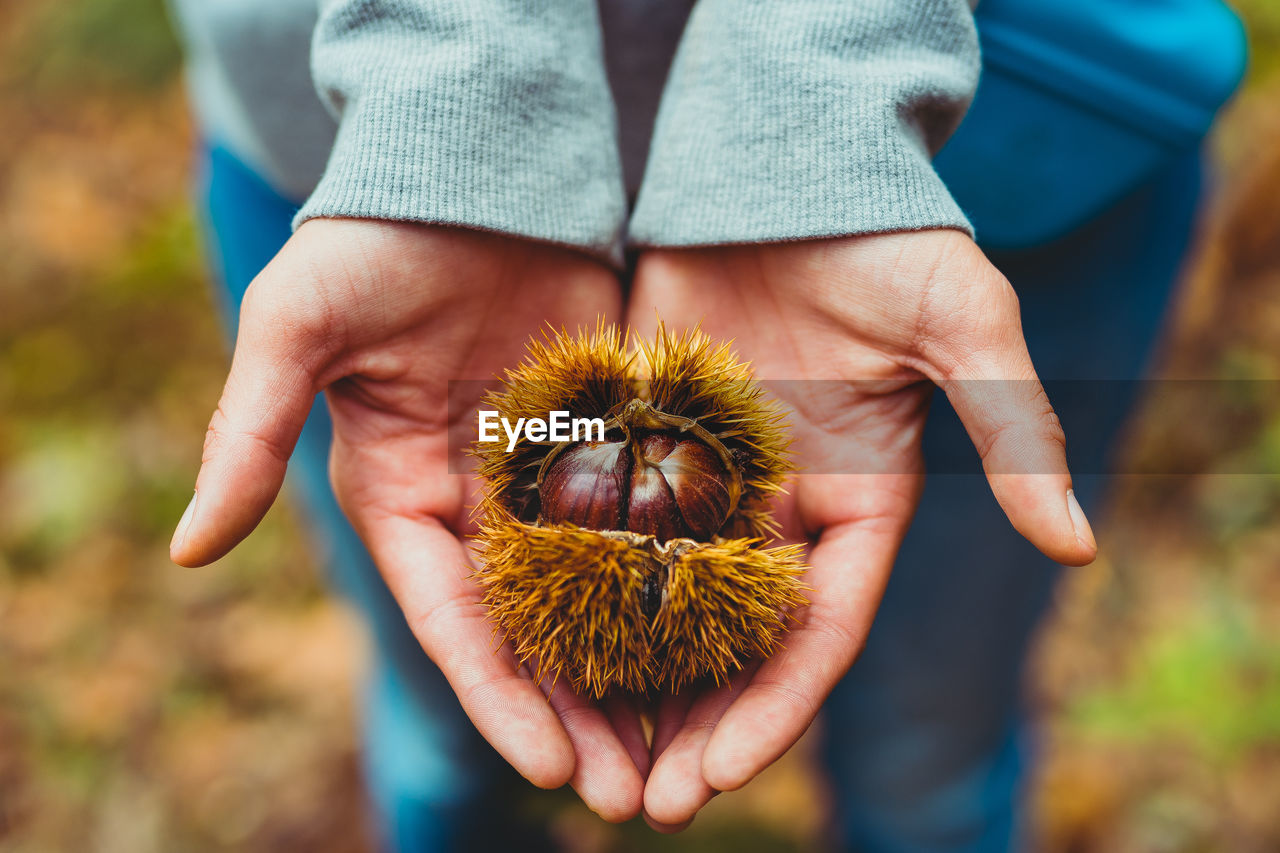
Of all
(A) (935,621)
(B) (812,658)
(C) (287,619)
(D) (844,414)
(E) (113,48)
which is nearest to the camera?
(B) (812,658)

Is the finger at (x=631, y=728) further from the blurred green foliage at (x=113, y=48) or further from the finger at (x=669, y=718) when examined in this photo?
the blurred green foliage at (x=113, y=48)

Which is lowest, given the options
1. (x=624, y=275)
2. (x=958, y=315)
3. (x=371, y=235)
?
(x=624, y=275)

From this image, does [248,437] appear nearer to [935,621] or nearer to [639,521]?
[639,521]

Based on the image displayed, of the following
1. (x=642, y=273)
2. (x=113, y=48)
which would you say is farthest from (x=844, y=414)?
Answer: (x=113, y=48)

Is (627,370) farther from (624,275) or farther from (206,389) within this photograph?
(206,389)

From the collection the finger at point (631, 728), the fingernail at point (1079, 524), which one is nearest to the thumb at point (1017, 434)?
the fingernail at point (1079, 524)

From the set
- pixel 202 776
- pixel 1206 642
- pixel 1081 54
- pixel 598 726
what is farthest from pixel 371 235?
pixel 1206 642
